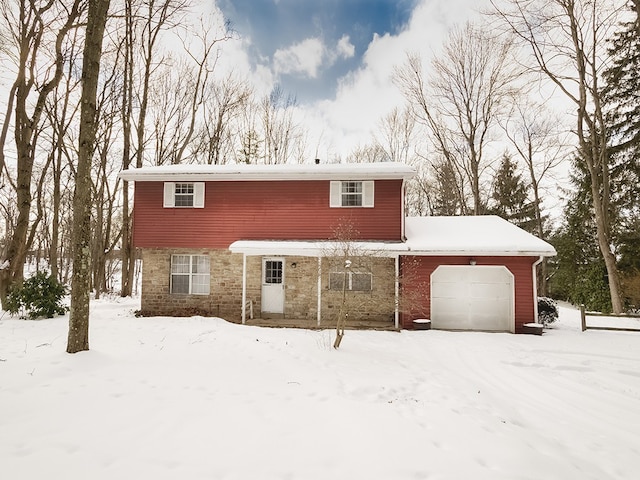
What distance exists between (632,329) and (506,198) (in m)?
17.0

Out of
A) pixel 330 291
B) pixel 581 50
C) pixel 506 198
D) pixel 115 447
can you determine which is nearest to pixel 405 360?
pixel 330 291

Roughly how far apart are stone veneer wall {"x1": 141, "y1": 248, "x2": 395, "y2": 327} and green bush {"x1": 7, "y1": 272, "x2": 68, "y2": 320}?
9.03ft

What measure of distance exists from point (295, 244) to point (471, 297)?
21.3ft

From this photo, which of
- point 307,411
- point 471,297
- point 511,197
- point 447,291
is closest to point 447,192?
point 511,197

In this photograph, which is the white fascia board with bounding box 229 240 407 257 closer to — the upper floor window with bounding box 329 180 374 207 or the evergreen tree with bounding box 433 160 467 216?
the upper floor window with bounding box 329 180 374 207

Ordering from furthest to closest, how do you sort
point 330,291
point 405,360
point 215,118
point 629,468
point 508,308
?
point 215,118 < point 330,291 < point 508,308 < point 405,360 < point 629,468

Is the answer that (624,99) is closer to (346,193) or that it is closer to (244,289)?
(346,193)

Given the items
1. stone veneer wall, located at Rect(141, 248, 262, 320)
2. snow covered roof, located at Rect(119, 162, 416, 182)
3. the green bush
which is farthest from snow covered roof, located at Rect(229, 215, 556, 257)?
the green bush

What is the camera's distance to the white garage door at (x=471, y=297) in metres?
10.8

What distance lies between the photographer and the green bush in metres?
9.88

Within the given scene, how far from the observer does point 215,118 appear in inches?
850

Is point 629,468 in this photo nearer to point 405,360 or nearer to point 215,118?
point 405,360

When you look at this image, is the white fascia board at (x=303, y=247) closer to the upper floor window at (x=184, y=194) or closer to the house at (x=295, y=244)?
the house at (x=295, y=244)

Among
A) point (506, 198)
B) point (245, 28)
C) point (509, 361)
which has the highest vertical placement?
point (245, 28)
